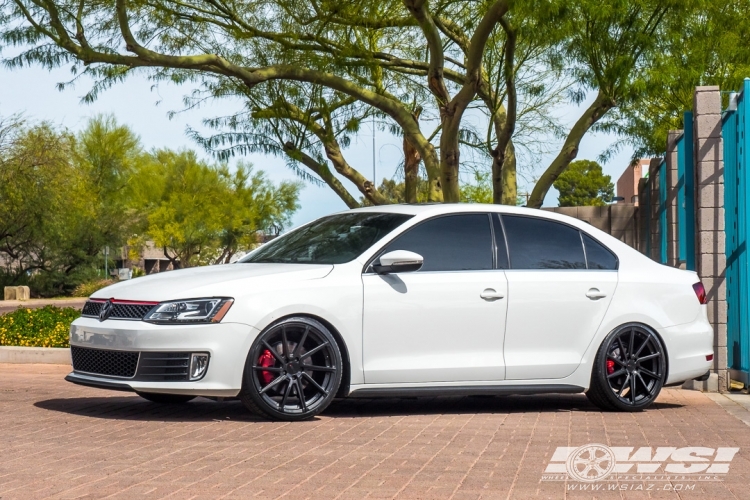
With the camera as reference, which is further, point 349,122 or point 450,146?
point 349,122

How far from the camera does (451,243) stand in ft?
29.0

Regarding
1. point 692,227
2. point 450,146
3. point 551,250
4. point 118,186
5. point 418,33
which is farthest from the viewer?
point 118,186

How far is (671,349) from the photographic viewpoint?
940 cm

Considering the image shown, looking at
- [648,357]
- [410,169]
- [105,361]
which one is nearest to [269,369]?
[105,361]

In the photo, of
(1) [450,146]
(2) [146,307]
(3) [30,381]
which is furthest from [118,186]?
(2) [146,307]

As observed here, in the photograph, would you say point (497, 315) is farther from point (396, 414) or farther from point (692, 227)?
point (692, 227)

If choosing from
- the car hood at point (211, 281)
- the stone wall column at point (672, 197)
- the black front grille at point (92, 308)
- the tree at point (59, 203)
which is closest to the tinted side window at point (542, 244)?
the car hood at point (211, 281)

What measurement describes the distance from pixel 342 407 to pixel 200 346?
1814 millimetres

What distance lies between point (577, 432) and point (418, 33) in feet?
45.3

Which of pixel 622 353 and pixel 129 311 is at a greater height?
pixel 129 311

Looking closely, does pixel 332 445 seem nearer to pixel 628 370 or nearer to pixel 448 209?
pixel 448 209

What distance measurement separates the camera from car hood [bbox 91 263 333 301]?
25.6 feet

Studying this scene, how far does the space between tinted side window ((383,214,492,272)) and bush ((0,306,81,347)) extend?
7324 mm

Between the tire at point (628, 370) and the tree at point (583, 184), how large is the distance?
4074 inches
